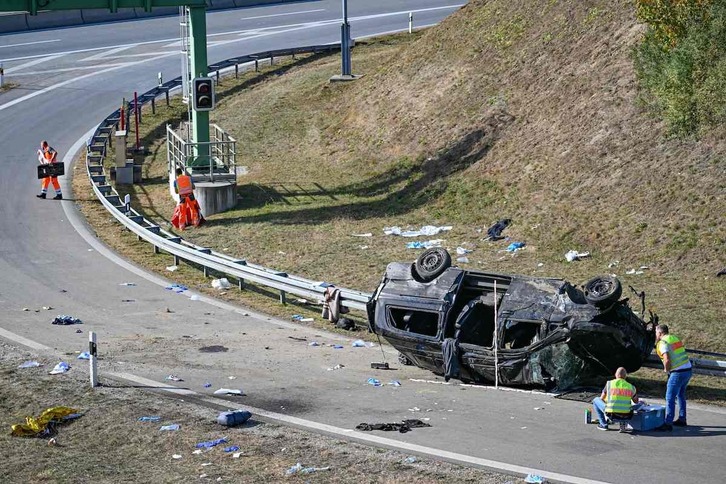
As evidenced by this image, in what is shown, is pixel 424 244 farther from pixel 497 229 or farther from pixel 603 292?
pixel 603 292

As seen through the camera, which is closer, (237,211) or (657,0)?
(657,0)

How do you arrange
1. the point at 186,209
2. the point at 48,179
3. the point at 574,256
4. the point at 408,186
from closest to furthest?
the point at 574,256 < the point at 186,209 < the point at 408,186 < the point at 48,179

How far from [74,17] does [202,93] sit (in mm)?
27149

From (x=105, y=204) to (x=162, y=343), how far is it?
33.6 ft

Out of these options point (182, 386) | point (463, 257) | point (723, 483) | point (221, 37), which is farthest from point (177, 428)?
point (221, 37)

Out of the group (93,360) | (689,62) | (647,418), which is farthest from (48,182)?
(647,418)

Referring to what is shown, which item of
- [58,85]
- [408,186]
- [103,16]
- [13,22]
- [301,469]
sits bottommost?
[301,469]

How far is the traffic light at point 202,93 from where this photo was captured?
28672mm

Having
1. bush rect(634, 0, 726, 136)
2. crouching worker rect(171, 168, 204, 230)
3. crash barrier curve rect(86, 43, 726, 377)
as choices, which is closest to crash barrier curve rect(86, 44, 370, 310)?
crash barrier curve rect(86, 43, 726, 377)

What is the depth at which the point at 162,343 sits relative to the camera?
18.7m

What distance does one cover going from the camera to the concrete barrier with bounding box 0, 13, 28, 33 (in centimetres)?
5125

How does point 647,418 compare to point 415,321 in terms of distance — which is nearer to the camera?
point 647,418

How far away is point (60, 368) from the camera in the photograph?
17.0 metres

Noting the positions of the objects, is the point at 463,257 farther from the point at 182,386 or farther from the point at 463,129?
the point at 182,386
